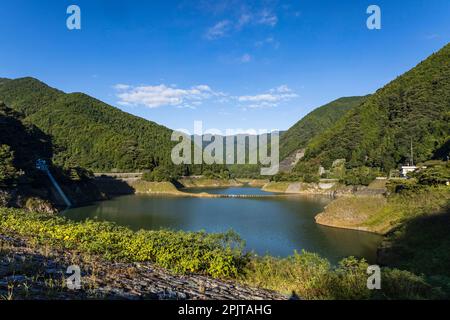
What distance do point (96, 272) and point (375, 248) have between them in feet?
84.2

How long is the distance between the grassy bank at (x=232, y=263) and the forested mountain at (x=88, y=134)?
64.7 metres

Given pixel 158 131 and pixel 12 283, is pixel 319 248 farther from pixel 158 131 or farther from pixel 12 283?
pixel 158 131

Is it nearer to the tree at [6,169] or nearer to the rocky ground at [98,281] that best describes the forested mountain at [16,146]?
the tree at [6,169]

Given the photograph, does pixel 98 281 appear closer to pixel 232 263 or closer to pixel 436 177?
pixel 232 263

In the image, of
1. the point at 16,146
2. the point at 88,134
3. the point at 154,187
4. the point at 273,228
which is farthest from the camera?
the point at 88,134

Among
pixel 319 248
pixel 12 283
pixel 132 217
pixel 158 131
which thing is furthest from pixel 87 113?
pixel 12 283

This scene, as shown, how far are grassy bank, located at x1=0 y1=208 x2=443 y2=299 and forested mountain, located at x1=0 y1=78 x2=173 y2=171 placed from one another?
212 feet

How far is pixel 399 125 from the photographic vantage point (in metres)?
105

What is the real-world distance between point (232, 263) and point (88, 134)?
142887 millimetres

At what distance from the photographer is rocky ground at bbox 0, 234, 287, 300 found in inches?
265

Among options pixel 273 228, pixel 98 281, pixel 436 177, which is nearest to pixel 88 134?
pixel 273 228

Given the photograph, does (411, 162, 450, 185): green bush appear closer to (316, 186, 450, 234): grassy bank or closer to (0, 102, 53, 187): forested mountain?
(316, 186, 450, 234): grassy bank

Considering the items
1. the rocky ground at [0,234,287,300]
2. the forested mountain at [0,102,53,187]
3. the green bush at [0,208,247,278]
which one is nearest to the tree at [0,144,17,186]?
the forested mountain at [0,102,53,187]

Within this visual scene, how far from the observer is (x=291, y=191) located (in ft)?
300
